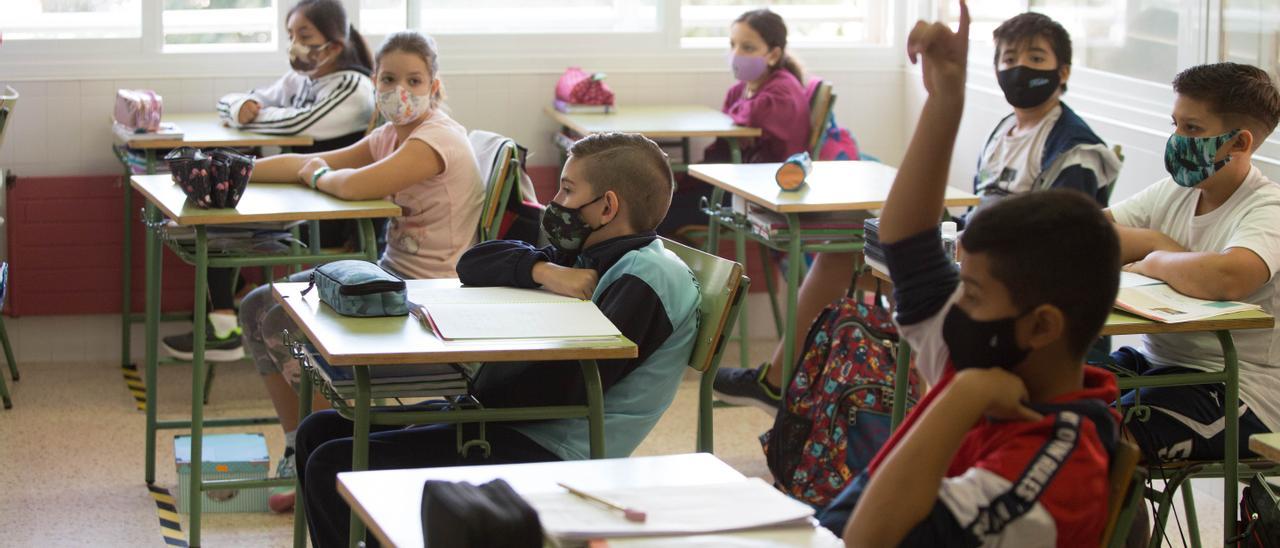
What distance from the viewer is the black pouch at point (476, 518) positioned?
5.04 feet

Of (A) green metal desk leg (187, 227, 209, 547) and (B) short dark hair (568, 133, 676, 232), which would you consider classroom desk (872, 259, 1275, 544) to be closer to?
(B) short dark hair (568, 133, 676, 232)

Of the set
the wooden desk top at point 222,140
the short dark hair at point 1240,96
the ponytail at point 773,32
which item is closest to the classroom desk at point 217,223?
the wooden desk top at point 222,140

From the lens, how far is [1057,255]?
1560 millimetres

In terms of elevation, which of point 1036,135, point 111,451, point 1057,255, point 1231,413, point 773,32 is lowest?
point 111,451

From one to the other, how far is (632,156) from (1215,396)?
4.19ft

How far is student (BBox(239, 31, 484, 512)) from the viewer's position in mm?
3773

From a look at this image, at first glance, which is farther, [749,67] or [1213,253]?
[749,67]

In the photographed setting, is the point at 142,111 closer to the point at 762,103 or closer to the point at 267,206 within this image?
the point at 267,206

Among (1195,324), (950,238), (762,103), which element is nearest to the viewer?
(1195,324)

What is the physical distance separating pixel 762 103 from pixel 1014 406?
Result: 12.3 ft

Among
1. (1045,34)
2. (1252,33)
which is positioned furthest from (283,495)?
(1252,33)

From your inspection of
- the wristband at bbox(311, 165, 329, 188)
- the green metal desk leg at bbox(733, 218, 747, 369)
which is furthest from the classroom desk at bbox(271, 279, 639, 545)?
the green metal desk leg at bbox(733, 218, 747, 369)

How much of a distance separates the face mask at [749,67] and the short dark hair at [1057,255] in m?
3.82

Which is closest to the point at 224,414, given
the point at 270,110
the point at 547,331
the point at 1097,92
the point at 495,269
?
the point at 270,110
